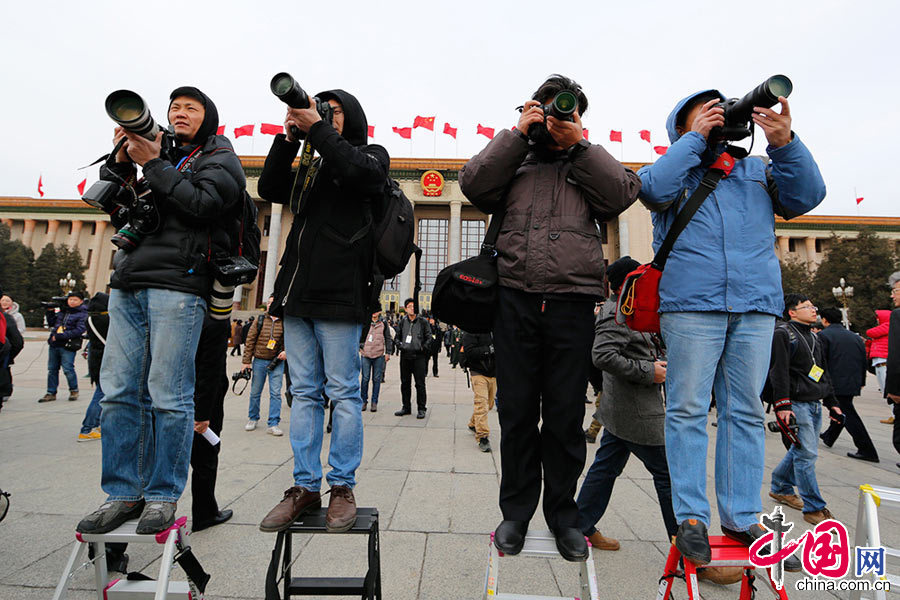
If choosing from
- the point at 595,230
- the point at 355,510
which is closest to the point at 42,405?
the point at 355,510

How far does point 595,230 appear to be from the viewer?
200 centimetres

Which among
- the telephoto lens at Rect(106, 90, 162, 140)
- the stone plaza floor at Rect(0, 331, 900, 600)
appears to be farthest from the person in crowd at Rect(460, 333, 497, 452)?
the telephoto lens at Rect(106, 90, 162, 140)

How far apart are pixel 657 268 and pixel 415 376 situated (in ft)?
21.7

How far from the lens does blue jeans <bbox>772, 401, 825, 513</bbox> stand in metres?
3.64

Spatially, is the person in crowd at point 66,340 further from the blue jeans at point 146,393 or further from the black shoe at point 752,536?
the black shoe at point 752,536

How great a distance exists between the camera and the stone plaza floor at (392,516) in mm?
2297

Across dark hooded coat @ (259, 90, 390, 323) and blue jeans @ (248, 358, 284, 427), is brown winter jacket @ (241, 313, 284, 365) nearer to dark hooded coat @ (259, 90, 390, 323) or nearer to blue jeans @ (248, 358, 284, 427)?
blue jeans @ (248, 358, 284, 427)

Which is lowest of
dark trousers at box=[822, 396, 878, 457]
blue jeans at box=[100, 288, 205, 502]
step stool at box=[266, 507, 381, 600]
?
dark trousers at box=[822, 396, 878, 457]

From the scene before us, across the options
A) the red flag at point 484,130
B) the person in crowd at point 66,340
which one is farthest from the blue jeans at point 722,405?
the red flag at point 484,130

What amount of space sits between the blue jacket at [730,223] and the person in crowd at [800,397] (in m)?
2.12

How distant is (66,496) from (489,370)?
4474mm

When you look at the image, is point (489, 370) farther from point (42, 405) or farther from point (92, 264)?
point (92, 264)

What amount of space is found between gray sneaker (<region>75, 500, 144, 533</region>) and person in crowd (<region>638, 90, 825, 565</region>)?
94.3 inches

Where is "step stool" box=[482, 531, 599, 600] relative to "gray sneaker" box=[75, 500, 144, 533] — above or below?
below
